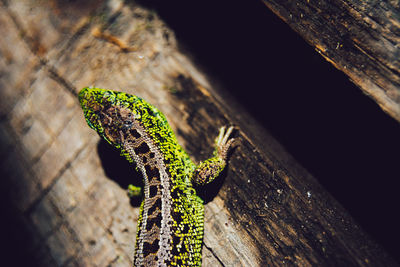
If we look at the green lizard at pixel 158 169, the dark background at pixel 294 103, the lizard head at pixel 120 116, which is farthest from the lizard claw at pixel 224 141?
the lizard head at pixel 120 116

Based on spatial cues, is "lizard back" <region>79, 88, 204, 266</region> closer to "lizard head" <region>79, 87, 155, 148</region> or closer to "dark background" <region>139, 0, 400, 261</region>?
"lizard head" <region>79, 87, 155, 148</region>

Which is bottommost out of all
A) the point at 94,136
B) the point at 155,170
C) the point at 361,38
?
the point at 94,136

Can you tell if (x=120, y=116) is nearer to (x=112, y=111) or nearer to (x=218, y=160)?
(x=112, y=111)

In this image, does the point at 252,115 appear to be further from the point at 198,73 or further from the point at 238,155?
the point at 198,73

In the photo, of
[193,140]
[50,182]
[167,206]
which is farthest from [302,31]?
[50,182]

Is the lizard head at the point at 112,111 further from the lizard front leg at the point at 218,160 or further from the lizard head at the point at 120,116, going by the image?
the lizard front leg at the point at 218,160

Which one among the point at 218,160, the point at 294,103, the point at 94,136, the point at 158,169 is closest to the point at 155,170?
the point at 158,169

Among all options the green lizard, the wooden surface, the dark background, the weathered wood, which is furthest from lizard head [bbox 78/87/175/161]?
the weathered wood
